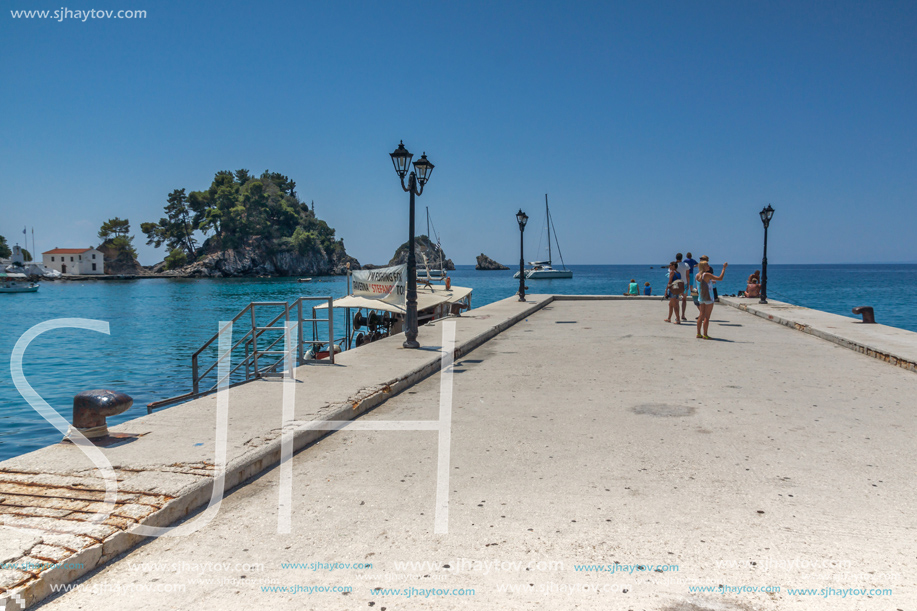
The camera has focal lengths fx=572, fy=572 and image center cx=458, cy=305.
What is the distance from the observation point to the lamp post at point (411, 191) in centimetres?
1224

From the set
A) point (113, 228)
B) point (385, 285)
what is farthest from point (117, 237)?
point (385, 285)

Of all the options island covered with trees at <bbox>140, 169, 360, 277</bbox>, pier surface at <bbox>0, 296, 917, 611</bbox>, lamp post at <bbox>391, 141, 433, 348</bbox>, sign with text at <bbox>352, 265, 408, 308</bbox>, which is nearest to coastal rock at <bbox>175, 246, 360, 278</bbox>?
island covered with trees at <bbox>140, 169, 360, 277</bbox>

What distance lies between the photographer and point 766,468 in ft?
17.1

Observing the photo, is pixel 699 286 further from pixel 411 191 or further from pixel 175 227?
pixel 175 227

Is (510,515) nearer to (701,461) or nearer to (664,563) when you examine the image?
(664,563)

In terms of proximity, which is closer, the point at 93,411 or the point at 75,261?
the point at 93,411

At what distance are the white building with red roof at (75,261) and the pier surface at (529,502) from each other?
601 feet

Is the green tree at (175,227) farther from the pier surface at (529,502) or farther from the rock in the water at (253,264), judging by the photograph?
the pier surface at (529,502)

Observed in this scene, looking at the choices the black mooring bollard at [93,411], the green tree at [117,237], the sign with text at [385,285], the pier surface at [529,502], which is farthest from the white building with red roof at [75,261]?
the pier surface at [529,502]

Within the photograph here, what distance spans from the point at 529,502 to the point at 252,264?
576 feet

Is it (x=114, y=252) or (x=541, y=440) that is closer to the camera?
(x=541, y=440)

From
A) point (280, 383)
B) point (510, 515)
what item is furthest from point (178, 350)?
point (510, 515)

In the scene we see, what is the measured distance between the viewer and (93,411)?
537 centimetres

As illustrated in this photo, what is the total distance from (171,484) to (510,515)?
2.57 metres
